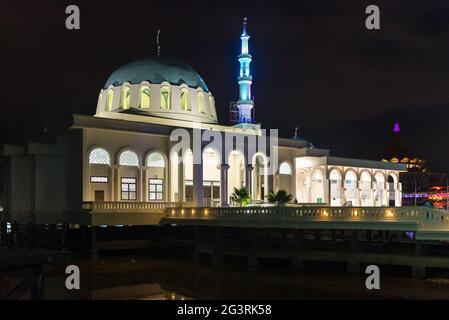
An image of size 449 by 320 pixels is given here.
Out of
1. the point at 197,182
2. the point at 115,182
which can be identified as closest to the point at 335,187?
the point at 197,182

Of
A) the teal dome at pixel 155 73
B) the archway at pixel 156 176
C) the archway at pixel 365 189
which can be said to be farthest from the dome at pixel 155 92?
the archway at pixel 365 189

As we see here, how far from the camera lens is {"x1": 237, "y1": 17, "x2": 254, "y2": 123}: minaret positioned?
55531 mm

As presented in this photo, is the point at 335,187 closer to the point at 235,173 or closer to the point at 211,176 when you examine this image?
the point at 235,173

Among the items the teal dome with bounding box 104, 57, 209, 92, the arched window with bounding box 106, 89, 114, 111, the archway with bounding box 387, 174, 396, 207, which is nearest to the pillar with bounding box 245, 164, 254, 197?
the teal dome with bounding box 104, 57, 209, 92

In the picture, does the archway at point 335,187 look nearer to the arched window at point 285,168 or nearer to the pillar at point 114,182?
the arched window at point 285,168

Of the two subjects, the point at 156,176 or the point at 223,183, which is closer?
the point at 156,176

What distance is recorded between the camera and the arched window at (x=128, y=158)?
4314cm

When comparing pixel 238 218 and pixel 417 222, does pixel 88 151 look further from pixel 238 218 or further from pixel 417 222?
pixel 417 222

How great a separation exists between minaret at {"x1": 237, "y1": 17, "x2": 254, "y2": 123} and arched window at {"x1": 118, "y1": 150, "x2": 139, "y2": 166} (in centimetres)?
1476

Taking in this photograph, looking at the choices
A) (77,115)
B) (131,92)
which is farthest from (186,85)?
(77,115)

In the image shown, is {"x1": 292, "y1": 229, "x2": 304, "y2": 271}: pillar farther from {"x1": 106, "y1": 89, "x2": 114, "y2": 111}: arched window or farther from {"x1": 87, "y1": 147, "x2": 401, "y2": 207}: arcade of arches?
{"x1": 106, "y1": 89, "x2": 114, "y2": 111}: arched window

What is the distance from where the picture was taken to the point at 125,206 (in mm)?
39719

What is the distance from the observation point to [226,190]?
47500mm

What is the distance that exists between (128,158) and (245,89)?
16.7 metres
